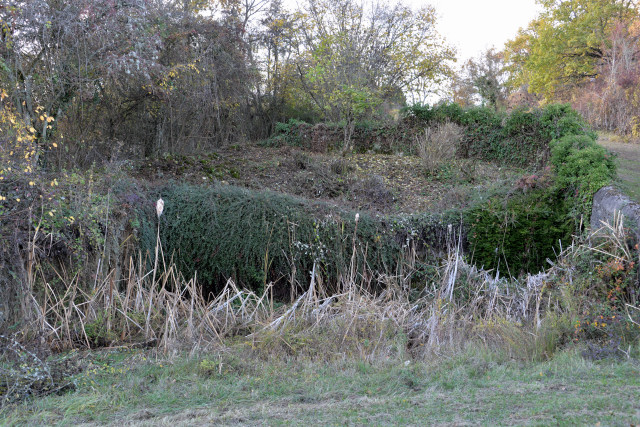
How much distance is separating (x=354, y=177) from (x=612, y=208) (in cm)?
527

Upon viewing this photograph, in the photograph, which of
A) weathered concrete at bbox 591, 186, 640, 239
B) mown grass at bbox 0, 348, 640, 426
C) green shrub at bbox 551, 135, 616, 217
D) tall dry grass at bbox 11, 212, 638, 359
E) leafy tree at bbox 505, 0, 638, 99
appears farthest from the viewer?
leafy tree at bbox 505, 0, 638, 99

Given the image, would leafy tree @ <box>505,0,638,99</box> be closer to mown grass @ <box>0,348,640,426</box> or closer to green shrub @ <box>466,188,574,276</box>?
green shrub @ <box>466,188,574,276</box>

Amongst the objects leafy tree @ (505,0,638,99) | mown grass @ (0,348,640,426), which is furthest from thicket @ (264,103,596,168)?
leafy tree @ (505,0,638,99)

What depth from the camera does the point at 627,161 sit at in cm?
1262

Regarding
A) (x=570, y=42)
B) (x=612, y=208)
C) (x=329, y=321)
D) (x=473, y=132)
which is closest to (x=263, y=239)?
(x=329, y=321)

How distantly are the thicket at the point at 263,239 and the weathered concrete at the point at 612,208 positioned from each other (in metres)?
2.37

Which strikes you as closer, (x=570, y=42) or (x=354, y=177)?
(x=354, y=177)

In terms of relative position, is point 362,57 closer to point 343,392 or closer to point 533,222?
point 533,222

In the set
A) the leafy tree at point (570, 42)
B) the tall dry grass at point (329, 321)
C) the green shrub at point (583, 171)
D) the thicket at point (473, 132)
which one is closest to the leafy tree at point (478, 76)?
the leafy tree at point (570, 42)

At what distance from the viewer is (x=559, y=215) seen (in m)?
8.09

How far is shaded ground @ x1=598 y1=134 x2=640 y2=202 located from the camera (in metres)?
9.10

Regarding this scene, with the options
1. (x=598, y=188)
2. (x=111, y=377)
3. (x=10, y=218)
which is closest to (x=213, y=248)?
(x=10, y=218)

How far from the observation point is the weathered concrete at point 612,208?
5751mm

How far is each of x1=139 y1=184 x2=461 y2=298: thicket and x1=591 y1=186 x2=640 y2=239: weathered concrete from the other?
237cm
